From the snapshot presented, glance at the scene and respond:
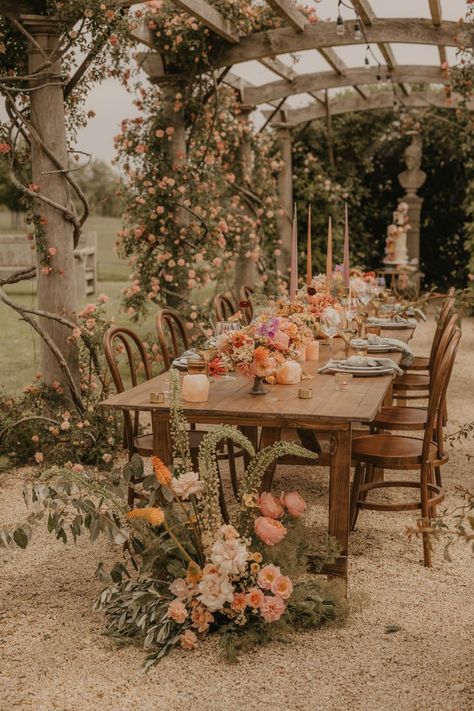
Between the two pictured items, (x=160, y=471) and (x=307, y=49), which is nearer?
(x=160, y=471)

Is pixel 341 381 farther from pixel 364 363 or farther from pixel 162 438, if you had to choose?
pixel 162 438

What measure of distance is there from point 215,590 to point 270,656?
Result: 0.27 metres

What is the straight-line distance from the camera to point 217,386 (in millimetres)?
3445

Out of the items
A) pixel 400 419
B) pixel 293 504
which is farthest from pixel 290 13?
pixel 293 504

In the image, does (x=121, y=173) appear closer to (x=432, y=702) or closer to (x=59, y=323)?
(x=59, y=323)

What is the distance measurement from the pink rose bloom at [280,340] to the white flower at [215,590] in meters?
0.83

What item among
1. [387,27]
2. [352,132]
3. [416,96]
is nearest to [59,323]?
[387,27]

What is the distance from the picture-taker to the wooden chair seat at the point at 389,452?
352 centimetres

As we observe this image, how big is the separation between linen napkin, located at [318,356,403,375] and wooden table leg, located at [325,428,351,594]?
68cm

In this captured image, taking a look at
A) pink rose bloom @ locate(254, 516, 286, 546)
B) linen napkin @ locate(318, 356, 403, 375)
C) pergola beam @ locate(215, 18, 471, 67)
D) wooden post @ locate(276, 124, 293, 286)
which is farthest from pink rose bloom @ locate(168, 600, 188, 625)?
wooden post @ locate(276, 124, 293, 286)

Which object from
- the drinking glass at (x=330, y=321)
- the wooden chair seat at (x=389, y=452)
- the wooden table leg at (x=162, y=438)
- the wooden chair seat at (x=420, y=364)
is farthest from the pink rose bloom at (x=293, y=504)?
the wooden chair seat at (x=420, y=364)

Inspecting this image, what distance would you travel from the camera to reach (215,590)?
2.73 metres

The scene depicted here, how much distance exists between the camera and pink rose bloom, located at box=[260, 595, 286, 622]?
2.74 m

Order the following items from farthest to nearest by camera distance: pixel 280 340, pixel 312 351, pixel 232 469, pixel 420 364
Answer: pixel 420 364, pixel 232 469, pixel 312 351, pixel 280 340
